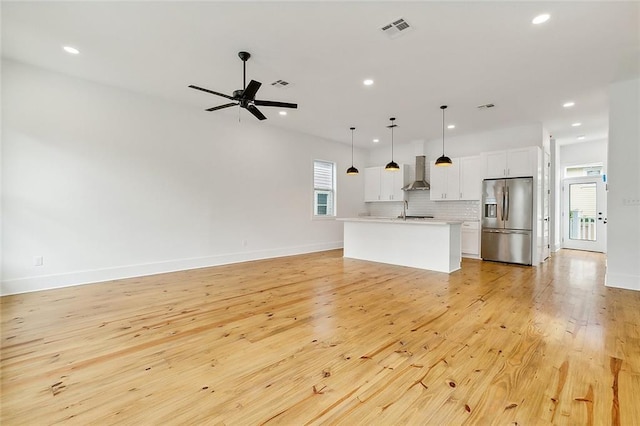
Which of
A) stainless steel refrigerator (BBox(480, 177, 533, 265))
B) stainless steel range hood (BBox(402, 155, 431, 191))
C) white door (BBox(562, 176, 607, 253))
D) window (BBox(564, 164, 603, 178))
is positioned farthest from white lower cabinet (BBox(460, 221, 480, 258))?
window (BBox(564, 164, 603, 178))

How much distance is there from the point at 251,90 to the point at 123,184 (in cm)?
296

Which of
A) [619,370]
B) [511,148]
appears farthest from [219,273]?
[511,148]

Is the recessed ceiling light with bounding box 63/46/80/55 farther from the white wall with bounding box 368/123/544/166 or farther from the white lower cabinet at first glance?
the white lower cabinet

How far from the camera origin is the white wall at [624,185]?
13.9 feet

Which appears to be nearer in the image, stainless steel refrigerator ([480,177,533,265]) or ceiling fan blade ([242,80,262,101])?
ceiling fan blade ([242,80,262,101])

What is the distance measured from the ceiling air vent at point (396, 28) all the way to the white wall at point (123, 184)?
4.00 meters

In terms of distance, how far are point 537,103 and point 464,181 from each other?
91.2 inches

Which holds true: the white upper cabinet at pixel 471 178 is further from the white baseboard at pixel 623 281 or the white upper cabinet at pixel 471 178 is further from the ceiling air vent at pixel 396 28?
the ceiling air vent at pixel 396 28

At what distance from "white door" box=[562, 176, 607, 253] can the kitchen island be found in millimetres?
5182

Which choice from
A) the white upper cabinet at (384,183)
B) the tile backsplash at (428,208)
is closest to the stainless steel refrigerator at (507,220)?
the tile backsplash at (428,208)

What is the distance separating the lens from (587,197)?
7.98 meters

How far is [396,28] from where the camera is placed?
298cm

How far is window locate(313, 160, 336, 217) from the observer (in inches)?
316

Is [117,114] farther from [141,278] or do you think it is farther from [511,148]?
[511,148]
